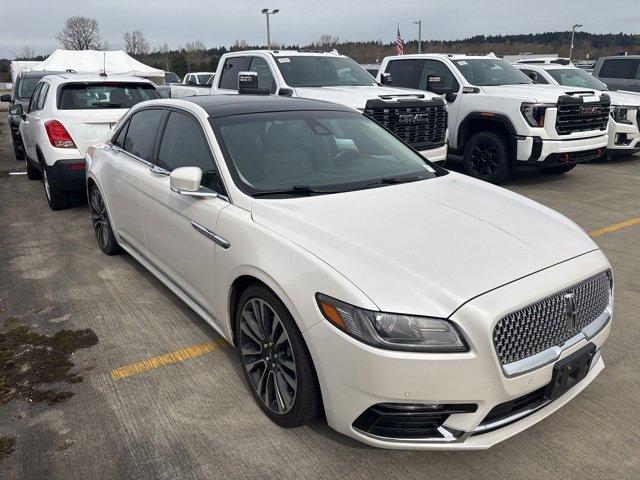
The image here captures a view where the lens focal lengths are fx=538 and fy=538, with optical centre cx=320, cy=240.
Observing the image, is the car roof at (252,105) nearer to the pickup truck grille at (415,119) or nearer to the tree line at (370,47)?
the pickup truck grille at (415,119)

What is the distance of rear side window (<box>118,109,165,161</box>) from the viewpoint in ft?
14.1

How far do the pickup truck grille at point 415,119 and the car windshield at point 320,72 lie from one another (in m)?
1.27

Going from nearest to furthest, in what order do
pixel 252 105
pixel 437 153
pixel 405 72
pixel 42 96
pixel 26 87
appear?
1. pixel 252 105
2. pixel 42 96
3. pixel 437 153
4. pixel 405 72
5. pixel 26 87

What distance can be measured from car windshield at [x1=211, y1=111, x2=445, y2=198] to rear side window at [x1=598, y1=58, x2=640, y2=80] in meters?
11.9

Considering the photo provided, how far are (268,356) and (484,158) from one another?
22.8ft

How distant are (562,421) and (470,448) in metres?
0.87

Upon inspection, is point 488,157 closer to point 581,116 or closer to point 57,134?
point 581,116

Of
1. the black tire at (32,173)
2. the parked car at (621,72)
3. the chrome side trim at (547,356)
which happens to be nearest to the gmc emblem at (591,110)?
the parked car at (621,72)

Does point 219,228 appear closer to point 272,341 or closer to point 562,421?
point 272,341

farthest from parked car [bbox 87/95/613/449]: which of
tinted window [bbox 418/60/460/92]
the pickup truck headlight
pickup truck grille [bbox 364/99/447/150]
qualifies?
tinted window [bbox 418/60/460/92]

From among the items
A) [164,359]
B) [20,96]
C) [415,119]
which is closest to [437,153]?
[415,119]

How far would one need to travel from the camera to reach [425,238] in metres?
2.70

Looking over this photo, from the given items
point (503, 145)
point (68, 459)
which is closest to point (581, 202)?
point (503, 145)

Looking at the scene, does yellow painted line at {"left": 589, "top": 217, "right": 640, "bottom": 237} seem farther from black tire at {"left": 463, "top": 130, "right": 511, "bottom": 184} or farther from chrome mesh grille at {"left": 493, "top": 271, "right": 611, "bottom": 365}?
chrome mesh grille at {"left": 493, "top": 271, "right": 611, "bottom": 365}
